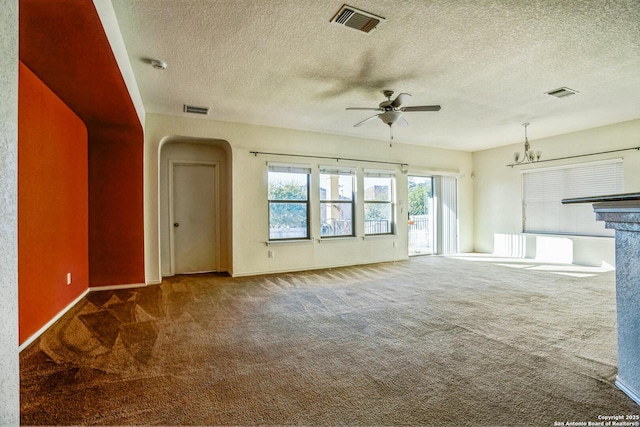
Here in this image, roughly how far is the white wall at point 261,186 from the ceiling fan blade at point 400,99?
2.38 meters

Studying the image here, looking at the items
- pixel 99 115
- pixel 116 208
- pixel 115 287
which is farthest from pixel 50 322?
pixel 99 115

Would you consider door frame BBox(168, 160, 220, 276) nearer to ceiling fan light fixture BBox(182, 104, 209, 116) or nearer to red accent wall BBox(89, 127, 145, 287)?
red accent wall BBox(89, 127, 145, 287)

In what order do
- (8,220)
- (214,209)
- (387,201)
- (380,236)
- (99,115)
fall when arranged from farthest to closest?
(387,201), (380,236), (214,209), (99,115), (8,220)

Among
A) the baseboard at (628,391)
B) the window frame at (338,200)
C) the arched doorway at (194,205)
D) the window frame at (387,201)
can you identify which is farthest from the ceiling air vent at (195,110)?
the baseboard at (628,391)

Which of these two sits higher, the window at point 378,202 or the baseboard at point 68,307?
the window at point 378,202

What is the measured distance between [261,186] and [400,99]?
2861 millimetres

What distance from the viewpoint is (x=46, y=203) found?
304cm

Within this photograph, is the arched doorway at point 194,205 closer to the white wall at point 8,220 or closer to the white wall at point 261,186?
the white wall at point 261,186

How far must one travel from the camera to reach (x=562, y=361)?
2250 mm

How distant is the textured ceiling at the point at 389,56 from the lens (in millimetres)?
2363

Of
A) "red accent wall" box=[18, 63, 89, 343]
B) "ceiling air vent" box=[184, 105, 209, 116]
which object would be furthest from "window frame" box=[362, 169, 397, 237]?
"red accent wall" box=[18, 63, 89, 343]

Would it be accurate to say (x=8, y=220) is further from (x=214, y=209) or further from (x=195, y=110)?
(x=214, y=209)

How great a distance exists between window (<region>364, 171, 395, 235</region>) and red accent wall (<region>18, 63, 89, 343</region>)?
4.91 m

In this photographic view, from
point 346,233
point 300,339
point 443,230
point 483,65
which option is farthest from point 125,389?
point 443,230
